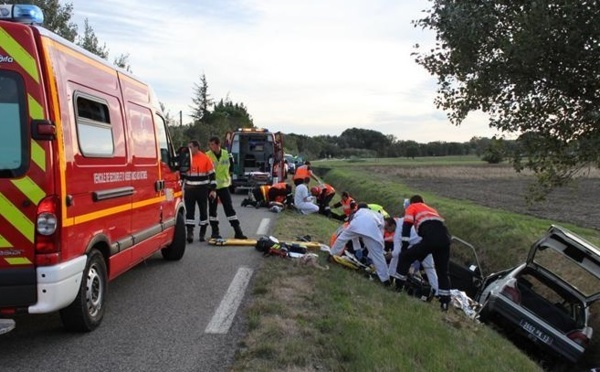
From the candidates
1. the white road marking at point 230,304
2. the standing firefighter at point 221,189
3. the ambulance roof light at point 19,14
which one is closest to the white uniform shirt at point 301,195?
the standing firefighter at point 221,189

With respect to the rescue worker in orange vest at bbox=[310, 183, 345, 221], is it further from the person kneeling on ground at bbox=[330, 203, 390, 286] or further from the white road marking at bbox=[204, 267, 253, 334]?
the white road marking at bbox=[204, 267, 253, 334]

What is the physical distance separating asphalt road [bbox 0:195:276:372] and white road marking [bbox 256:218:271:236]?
4.10 meters

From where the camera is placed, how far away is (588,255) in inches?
306

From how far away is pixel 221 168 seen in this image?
10570 mm

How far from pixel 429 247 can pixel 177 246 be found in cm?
380

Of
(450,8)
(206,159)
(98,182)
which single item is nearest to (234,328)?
(98,182)

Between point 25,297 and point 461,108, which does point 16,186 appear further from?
point 461,108

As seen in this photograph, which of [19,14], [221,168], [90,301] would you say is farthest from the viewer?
[221,168]

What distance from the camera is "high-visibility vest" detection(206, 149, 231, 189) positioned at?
10.6 meters

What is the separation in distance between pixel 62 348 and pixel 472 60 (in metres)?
7.18

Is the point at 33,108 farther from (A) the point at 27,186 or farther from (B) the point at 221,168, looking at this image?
(B) the point at 221,168

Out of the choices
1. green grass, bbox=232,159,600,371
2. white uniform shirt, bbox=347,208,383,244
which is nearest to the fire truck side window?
green grass, bbox=232,159,600,371

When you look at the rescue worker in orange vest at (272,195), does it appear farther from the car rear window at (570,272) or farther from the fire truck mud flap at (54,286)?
the fire truck mud flap at (54,286)

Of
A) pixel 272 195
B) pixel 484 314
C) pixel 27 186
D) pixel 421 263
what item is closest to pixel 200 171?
pixel 421 263
